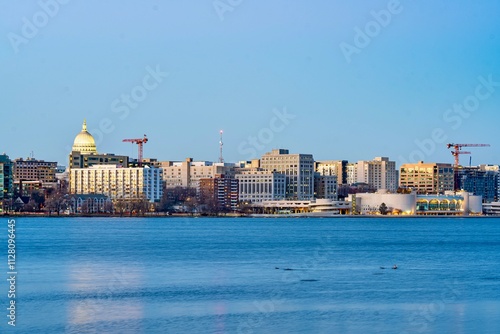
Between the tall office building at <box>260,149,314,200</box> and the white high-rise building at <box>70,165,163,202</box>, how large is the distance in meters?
21.4

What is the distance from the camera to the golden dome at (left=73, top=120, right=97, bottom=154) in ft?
504

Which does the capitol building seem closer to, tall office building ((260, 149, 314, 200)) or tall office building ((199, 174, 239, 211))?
tall office building ((199, 174, 239, 211))

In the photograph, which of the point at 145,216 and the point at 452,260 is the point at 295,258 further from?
the point at 145,216

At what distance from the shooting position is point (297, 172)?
498ft

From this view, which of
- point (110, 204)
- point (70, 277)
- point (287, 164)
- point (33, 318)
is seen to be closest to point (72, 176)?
point (110, 204)

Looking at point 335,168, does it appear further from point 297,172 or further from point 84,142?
point 84,142

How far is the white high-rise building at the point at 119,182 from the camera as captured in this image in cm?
13638

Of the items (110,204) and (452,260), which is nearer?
(452,260)

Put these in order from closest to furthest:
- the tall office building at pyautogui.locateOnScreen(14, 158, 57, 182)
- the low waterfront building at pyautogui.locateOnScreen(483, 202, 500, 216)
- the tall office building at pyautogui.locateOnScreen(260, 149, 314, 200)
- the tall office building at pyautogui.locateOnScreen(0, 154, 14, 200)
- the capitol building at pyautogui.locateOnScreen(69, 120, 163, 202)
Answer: the tall office building at pyautogui.locateOnScreen(0, 154, 14, 200) → the capitol building at pyautogui.locateOnScreen(69, 120, 163, 202) → the low waterfront building at pyautogui.locateOnScreen(483, 202, 500, 216) → the tall office building at pyautogui.locateOnScreen(260, 149, 314, 200) → the tall office building at pyautogui.locateOnScreen(14, 158, 57, 182)

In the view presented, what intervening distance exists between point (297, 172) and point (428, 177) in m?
27.0

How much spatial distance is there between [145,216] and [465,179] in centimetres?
6342

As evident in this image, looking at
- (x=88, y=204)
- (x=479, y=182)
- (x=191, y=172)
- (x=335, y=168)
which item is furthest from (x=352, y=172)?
(x=88, y=204)

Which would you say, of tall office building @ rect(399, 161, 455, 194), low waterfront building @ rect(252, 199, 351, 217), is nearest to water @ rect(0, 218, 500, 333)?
low waterfront building @ rect(252, 199, 351, 217)

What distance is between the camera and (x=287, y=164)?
153500 mm
